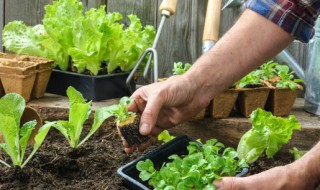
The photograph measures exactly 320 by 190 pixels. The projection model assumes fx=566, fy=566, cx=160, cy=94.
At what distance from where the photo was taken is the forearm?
1858mm

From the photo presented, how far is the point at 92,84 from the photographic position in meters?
2.44

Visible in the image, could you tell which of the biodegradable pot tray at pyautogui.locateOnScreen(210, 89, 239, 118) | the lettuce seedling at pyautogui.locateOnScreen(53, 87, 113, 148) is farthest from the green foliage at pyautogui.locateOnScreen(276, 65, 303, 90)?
the lettuce seedling at pyautogui.locateOnScreen(53, 87, 113, 148)

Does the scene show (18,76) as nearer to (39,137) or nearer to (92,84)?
(92,84)

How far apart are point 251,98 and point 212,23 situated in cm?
37

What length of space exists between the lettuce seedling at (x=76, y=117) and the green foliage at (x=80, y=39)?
1.66 feet

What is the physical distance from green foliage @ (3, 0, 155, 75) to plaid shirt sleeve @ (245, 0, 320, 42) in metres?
0.80

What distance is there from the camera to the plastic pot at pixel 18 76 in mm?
2311

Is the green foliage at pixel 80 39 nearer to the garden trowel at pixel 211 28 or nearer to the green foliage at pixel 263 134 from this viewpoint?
the garden trowel at pixel 211 28

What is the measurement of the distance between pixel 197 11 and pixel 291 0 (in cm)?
117

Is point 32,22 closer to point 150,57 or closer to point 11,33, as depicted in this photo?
point 11,33

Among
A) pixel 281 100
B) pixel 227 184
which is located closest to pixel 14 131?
pixel 227 184

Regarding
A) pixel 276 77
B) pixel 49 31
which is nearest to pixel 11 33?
pixel 49 31

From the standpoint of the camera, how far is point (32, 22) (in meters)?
3.13

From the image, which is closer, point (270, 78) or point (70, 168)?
point (70, 168)
